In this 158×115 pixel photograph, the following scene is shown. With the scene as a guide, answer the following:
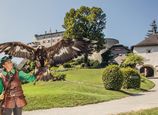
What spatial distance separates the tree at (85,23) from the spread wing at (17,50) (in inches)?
2441

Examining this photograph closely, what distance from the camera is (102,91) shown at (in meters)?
28.6

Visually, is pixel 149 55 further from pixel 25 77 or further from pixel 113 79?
pixel 25 77

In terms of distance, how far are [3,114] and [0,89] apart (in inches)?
21.9

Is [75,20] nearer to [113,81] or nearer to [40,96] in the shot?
[113,81]

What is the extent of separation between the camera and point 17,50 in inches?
598

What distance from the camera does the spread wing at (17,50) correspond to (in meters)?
13.2

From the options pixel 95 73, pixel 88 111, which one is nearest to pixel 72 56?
pixel 88 111

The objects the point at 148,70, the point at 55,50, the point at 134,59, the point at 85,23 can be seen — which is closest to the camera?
the point at 55,50

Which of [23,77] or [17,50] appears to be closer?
[23,77]

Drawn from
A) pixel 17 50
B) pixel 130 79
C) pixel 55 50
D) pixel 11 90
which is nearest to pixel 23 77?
pixel 11 90

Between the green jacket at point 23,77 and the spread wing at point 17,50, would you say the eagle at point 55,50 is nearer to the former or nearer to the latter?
the spread wing at point 17,50

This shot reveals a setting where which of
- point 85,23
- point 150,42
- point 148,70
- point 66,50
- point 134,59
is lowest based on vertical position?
point 148,70

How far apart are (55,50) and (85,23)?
6642 cm

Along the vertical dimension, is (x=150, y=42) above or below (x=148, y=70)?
above
